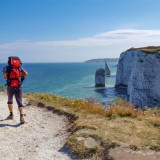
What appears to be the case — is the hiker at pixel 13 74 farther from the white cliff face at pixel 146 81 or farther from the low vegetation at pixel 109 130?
the white cliff face at pixel 146 81

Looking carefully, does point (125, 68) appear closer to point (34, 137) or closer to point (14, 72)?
point (14, 72)

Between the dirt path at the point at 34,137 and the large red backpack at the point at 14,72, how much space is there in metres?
2.02

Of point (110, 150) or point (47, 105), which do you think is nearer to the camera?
point (110, 150)

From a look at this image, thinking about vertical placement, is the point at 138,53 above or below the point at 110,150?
above

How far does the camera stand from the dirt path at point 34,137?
5872 mm

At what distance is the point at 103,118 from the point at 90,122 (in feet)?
3.44

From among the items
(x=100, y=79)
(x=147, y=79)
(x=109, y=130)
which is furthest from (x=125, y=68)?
(x=109, y=130)

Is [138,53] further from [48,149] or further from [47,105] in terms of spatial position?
[48,149]

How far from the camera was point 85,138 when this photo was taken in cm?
652

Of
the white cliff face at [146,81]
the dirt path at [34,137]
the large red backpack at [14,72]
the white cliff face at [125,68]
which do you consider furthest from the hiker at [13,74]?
the white cliff face at [125,68]

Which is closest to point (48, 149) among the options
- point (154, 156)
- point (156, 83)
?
point (154, 156)

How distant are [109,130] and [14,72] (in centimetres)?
478

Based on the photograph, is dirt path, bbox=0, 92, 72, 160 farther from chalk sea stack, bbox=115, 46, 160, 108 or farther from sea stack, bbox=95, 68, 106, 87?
sea stack, bbox=95, 68, 106, 87

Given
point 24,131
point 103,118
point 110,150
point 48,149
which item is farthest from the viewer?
point 103,118
